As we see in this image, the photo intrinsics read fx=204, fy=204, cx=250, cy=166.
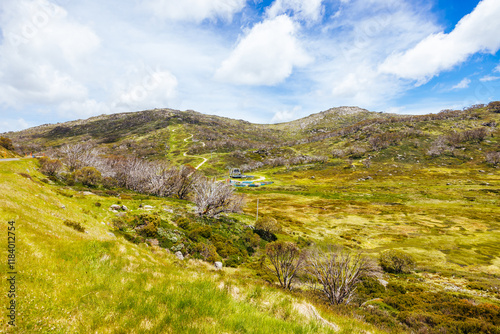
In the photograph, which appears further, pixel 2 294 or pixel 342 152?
pixel 342 152

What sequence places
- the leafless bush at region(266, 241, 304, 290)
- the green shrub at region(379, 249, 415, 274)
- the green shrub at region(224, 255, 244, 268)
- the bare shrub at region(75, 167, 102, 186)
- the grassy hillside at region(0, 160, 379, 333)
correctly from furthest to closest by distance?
the bare shrub at region(75, 167, 102, 186), the green shrub at region(379, 249, 415, 274), the green shrub at region(224, 255, 244, 268), the leafless bush at region(266, 241, 304, 290), the grassy hillside at region(0, 160, 379, 333)

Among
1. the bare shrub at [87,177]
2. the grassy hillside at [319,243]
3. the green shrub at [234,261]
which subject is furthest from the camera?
the bare shrub at [87,177]

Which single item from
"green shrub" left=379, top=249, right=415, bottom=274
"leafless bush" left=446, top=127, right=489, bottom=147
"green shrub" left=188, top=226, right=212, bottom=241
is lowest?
"green shrub" left=379, top=249, right=415, bottom=274

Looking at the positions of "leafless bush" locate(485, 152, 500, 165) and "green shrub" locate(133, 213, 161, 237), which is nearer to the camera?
"green shrub" locate(133, 213, 161, 237)

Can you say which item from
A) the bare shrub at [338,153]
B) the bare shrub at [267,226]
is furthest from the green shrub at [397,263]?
the bare shrub at [338,153]

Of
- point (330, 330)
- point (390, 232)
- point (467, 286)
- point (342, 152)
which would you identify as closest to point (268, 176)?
point (342, 152)

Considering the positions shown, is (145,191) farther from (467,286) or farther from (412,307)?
(467,286)

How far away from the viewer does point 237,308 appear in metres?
6.37

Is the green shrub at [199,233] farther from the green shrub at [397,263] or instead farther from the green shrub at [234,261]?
the green shrub at [397,263]

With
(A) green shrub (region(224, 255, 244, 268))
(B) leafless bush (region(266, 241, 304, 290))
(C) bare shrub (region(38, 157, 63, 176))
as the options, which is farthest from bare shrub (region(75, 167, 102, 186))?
(B) leafless bush (region(266, 241, 304, 290))

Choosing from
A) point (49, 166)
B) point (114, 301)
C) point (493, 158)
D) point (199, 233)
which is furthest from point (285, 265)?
point (493, 158)

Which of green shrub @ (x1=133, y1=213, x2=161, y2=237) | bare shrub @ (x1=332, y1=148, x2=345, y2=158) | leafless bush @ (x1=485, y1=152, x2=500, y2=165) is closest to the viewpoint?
green shrub @ (x1=133, y1=213, x2=161, y2=237)

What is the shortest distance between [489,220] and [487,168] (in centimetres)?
10093

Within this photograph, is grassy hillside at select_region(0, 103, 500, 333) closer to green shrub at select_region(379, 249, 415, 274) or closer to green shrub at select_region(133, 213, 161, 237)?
green shrub at select_region(379, 249, 415, 274)
